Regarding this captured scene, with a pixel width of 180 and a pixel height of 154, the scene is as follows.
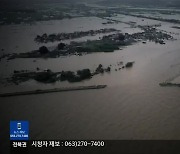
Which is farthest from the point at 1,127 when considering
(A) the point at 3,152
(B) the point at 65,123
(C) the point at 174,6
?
(C) the point at 174,6

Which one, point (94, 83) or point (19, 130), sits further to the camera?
point (94, 83)

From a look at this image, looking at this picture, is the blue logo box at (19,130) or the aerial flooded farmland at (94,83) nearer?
the blue logo box at (19,130)

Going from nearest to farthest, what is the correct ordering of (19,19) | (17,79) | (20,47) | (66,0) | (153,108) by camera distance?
(153,108) → (17,79) → (20,47) → (19,19) → (66,0)

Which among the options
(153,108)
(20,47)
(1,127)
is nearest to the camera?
(1,127)

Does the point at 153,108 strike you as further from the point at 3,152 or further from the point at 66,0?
the point at 66,0
